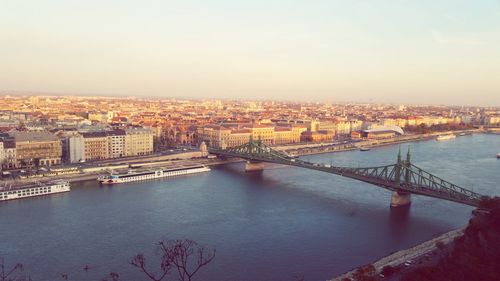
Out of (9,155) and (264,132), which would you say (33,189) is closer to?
(9,155)

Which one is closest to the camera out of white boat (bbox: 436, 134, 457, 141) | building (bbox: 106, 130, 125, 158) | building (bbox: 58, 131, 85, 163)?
building (bbox: 58, 131, 85, 163)

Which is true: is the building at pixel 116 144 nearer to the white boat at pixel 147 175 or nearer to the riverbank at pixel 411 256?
the white boat at pixel 147 175

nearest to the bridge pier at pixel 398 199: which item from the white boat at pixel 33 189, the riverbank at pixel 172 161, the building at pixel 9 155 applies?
the riverbank at pixel 172 161

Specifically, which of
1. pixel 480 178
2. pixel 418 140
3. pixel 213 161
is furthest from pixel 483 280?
pixel 418 140

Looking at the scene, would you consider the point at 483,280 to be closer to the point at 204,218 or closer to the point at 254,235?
the point at 254,235

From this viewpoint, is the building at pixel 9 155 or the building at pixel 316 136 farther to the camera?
the building at pixel 316 136

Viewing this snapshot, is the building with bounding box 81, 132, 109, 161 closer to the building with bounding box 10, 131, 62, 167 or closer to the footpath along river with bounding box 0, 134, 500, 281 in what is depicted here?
Result: the building with bounding box 10, 131, 62, 167

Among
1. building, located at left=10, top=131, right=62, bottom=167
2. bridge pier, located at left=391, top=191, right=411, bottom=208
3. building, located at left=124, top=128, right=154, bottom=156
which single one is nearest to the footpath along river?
bridge pier, located at left=391, top=191, right=411, bottom=208
